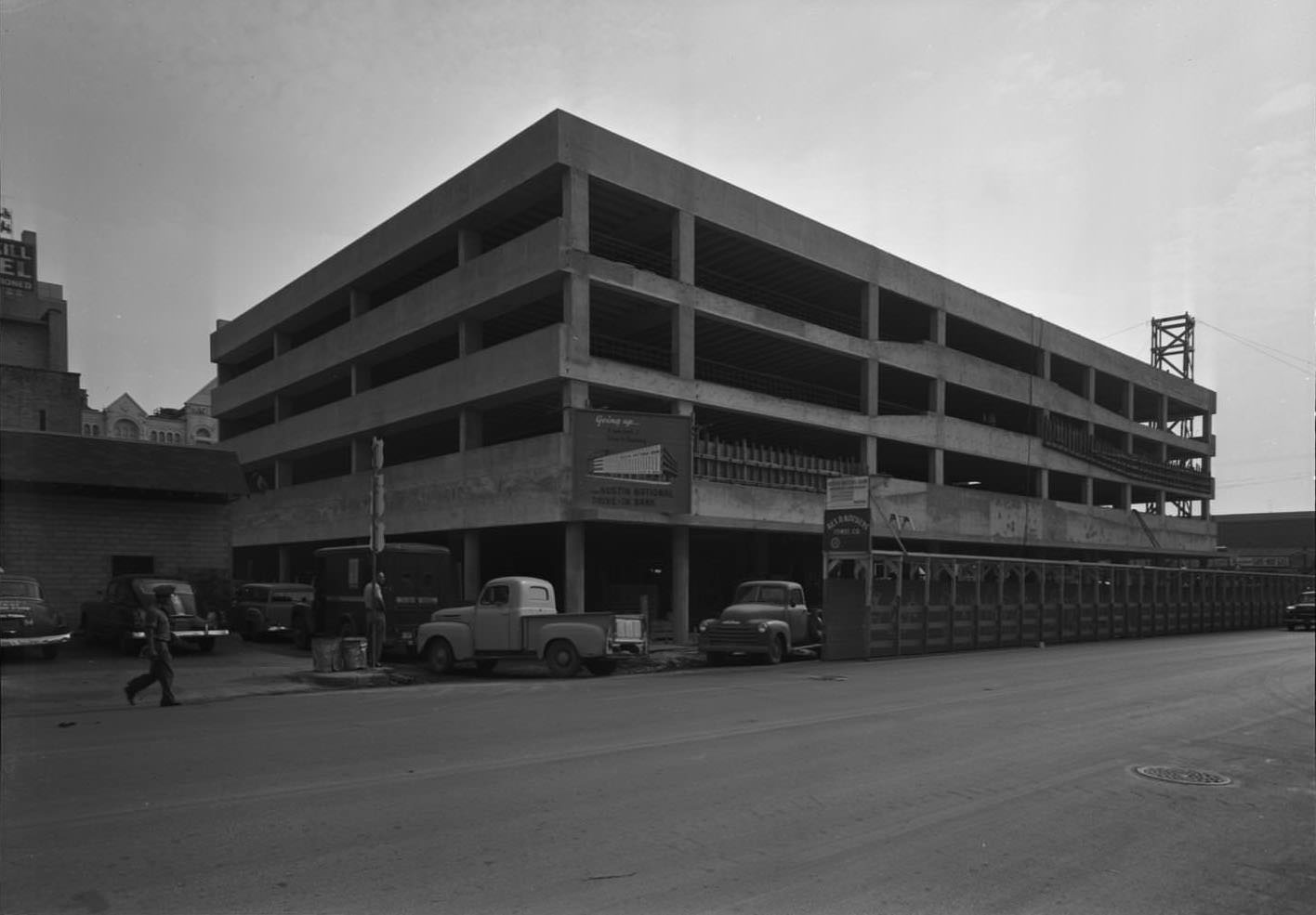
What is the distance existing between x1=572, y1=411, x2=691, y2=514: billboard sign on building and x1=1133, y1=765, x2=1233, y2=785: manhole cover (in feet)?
63.1

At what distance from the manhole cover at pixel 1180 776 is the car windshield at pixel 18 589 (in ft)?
58.7

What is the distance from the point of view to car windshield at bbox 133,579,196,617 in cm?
2010

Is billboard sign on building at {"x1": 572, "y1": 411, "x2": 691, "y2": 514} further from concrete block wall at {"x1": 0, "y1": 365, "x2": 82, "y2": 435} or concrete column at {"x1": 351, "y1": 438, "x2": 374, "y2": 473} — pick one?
concrete block wall at {"x1": 0, "y1": 365, "x2": 82, "y2": 435}

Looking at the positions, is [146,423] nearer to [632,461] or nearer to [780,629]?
[780,629]

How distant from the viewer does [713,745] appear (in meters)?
9.60

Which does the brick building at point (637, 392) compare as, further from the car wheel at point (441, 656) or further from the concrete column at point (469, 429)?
the car wheel at point (441, 656)

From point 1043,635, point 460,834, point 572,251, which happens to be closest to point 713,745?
point 460,834

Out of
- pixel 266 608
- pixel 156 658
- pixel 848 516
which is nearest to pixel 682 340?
pixel 848 516

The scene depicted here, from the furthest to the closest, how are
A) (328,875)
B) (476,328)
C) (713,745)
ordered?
(476,328), (713,745), (328,875)

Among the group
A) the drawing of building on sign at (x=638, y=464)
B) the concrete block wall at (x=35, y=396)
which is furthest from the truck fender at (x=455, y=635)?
the concrete block wall at (x=35, y=396)

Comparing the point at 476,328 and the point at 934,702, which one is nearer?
the point at 934,702

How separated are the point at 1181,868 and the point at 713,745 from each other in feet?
15.4

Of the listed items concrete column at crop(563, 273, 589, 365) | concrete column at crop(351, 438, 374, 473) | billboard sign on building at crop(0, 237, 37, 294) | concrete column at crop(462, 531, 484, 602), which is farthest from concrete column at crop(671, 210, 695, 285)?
billboard sign on building at crop(0, 237, 37, 294)

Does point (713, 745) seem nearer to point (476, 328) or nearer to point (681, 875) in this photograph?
point (681, 875)
